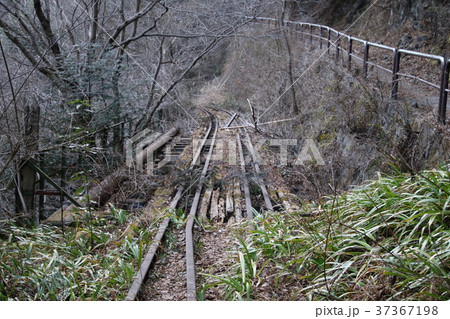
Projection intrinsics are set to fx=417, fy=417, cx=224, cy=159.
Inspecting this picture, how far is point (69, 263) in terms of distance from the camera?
482 cm

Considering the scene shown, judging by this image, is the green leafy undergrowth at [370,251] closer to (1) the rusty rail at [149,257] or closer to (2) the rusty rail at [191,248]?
(2) the rusty rail at [191,248]

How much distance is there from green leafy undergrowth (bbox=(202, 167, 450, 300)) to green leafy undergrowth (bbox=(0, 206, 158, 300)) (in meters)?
1.27

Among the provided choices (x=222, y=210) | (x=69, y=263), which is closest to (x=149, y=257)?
(x=69, y=263)

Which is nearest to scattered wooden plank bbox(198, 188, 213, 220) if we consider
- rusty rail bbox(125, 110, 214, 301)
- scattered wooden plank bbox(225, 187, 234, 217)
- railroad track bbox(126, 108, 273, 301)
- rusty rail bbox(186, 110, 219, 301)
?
railroad track bbox(126, 108, 273, 301)

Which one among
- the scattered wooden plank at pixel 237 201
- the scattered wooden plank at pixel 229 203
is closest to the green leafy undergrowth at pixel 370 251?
the scattered wooden plank at pixel 237 201

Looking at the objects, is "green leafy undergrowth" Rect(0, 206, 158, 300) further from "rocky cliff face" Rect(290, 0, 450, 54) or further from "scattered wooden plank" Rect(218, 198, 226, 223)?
"rocky cliff face" Rect(290, 0, 450, 54)

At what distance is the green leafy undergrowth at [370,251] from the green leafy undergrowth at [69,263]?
1272mm

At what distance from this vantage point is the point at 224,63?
115 feet

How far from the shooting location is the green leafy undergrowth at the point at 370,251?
3.37 meters

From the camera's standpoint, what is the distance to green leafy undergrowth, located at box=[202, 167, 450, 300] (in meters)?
3.37

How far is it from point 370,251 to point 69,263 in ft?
10.9
